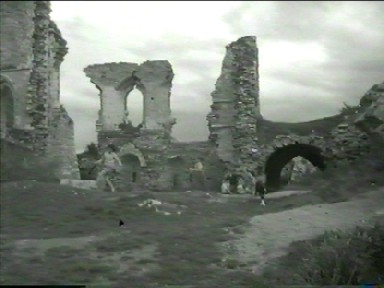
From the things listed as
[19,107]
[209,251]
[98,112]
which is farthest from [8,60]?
[209,251]

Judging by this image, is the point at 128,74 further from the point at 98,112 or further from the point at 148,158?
the point at 148,158

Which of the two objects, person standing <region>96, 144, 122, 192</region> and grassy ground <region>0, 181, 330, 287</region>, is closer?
grassy ground <region>0, 181, 330, 287</region>

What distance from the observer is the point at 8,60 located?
22.4 metres

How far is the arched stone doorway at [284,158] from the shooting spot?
2151 centimetres

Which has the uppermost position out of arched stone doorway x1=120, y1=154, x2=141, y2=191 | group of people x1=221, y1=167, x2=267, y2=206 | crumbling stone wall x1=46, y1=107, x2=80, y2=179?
crumbling stone wall x1=46, y1=107, x2=80, y2=179

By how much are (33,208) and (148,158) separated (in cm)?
1431

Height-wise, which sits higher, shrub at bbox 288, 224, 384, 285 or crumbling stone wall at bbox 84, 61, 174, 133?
crumbling stone wall at bbox 84, 61, 174, 133

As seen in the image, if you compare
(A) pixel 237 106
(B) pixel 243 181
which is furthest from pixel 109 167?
(A) pixel 237 106

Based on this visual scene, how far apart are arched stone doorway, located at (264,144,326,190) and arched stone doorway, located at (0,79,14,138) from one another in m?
10.5

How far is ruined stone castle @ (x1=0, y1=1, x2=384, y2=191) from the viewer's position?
2067cm

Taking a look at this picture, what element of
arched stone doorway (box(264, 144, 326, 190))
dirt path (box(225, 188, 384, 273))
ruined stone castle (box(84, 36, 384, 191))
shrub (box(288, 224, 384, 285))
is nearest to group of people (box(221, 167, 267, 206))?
ruined stone castle (box(84, 36, 384, 191))

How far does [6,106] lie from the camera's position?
886 inches

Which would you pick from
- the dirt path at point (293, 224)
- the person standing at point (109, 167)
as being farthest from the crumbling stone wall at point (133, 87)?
the dirt path at point (293, 224)

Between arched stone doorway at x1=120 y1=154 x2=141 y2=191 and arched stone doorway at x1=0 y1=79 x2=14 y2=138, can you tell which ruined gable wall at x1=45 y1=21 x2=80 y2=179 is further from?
arched stone doorway at x1=120 y1=154 x2=141 y2=191
